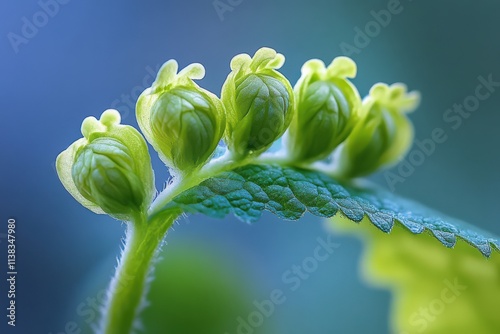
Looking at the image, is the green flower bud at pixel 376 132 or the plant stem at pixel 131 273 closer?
the plant stem at pixel 131 273

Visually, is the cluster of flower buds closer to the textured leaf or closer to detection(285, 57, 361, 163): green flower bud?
detection(285, 57, 361, 163): green flower bud

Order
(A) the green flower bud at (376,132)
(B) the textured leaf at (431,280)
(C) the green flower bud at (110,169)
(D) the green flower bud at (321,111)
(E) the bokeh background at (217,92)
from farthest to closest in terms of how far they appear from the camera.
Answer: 1. (E) the bokeh background at (217,92)
2. (B) the textured leaf at (431,280)
3. (A) the green flower bud at (376,132)
4. (D) the green flower bud at (321,111)
5. (C) the green flower bud at (110,169)

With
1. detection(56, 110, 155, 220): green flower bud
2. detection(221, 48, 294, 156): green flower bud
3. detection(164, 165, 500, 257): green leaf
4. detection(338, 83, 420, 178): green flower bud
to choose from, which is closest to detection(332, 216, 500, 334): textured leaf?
detection(338, 83, 420, 178): green flower bud

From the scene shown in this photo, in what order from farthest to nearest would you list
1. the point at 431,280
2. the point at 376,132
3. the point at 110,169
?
the point at 431,280
the point at 376,132
the point at 110,169

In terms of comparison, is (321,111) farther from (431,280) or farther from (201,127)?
(431,280)

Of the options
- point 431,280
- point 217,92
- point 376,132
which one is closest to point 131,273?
point 376,132

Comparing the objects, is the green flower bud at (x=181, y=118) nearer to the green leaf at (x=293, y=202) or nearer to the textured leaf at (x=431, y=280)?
the green leaf at (x=293, y=202)

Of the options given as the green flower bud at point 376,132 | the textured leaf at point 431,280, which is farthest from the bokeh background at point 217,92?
the green flower bud at point 376,132
